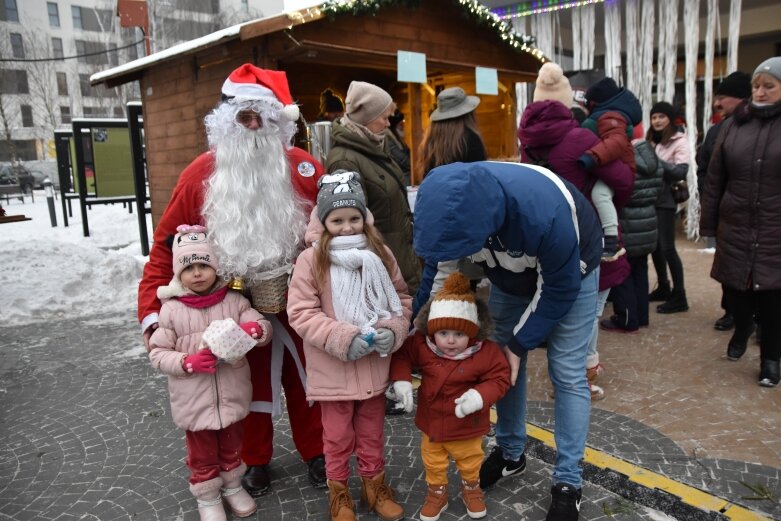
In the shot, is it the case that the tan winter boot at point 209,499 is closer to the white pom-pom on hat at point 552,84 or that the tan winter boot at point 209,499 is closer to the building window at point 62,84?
the white pom-pom on hat at point 552,84

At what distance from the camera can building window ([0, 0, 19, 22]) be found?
43.0 m

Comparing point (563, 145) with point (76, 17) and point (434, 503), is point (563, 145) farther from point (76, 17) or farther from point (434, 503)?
point (76, 17)

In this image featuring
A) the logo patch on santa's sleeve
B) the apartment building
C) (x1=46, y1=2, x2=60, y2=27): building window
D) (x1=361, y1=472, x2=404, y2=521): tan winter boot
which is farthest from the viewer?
→ (x1=46, y1=2, x2=60, y2=27): building window

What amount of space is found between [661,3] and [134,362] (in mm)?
8951

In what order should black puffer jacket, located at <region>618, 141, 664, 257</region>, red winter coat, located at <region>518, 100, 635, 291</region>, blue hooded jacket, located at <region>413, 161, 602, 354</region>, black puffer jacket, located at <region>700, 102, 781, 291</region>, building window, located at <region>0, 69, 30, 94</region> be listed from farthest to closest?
building window, located at <region>0, 69, 30, 94</region> → black puffer jacket, located at <region>618, 141, 664, 257</region> → black puffer jacket, located at <region>700, 102, 781, 291</region> → red winter coat, located at <region>518, 100, 635, 291</region> → blue hooded jacket, located at <region>413, 161, 602, 354</region>

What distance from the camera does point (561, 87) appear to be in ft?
14.7

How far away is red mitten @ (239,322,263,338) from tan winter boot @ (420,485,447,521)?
1.10 meters

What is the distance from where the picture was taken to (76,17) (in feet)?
158

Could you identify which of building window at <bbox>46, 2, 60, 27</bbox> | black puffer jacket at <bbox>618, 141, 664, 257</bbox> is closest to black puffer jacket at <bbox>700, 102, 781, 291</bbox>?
black puffer jacket at <bbox>618, 141, 664, 257</bbox>

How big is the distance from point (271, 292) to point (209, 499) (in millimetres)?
1035

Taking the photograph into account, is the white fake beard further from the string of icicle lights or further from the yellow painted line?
the string of icicle lights

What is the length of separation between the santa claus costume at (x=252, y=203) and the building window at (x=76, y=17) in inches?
2155

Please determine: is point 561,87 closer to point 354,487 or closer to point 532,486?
point 532,486

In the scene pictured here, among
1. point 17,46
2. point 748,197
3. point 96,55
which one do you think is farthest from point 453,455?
point 17,46
